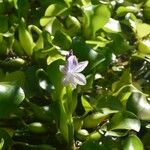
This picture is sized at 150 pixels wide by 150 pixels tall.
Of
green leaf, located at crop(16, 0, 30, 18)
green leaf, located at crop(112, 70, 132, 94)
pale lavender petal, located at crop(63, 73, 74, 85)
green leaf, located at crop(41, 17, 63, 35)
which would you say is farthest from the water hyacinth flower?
green leaf, located at crop(16, 0, 30, 18)

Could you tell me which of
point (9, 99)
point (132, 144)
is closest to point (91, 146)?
point (132, 144)

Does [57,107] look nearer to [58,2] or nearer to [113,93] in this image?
[113,93]

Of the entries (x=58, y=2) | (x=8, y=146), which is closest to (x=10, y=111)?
(x=8, y=146)

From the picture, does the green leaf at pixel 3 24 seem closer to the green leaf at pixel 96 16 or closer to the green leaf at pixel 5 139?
the green leaf at pixel 96 16

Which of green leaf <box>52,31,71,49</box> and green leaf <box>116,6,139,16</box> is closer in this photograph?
green leaf <box>52,31,71,49</box>

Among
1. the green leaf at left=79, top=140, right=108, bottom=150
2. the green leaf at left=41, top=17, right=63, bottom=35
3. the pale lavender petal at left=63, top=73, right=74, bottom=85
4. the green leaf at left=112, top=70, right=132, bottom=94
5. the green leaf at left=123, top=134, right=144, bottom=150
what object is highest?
the pale lavender petal at left=63, top=73, right=74, bottom=85

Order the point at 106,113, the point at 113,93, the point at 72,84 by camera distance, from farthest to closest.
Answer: the point at 113,93, the point at 106,113, the point at 72,84

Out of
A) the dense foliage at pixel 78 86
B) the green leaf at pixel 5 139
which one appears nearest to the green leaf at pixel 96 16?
the dense foliage at pixel 78 86

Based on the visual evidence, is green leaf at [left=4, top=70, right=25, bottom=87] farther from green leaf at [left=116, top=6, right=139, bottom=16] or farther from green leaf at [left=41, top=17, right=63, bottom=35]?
green leaf at [left=116, top=6, right=139, bottom=16]

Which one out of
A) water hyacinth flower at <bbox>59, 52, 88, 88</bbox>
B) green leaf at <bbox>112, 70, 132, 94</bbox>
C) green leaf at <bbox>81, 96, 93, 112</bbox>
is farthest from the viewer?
green leaf at <bbox>112, 70, 132, 94</bbox>
